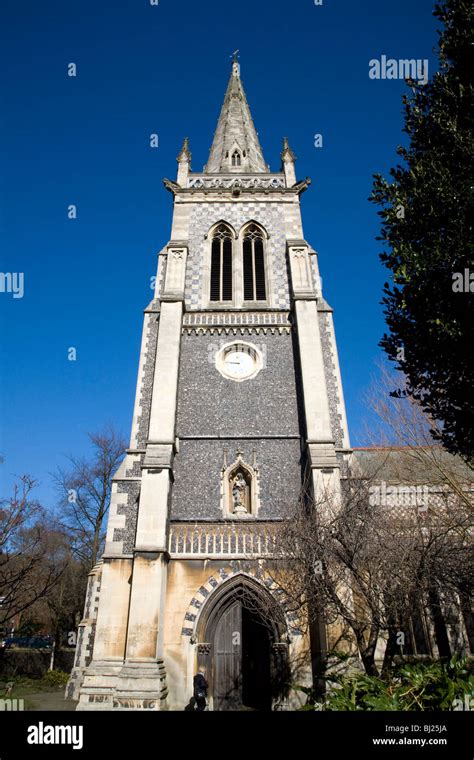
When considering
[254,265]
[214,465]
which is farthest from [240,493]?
[254,265]

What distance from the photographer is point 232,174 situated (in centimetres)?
2064

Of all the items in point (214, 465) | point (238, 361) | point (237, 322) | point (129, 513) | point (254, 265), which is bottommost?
point (129, 513)

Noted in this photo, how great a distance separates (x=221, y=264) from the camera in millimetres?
18078

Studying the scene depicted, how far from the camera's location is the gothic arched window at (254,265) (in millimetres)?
17469

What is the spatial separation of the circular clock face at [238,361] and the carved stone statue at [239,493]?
10.8 ft

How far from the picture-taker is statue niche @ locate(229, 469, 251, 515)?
12.7 m

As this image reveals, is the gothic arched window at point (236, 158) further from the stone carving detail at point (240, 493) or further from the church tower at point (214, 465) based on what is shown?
the stone carving detail at point (240, 493)

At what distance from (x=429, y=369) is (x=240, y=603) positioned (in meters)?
8.53

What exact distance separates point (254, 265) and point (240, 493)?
9.11m

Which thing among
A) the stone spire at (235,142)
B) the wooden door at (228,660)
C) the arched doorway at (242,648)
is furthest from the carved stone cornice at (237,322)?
the stone spire at (235,142)

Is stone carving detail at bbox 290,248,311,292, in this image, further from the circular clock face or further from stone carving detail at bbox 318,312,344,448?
the circular clock face

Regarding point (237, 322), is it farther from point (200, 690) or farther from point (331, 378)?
point (200, 690)

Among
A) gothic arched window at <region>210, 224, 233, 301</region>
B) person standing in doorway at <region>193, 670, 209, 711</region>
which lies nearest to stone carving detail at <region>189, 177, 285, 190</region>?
gothic arched window at <region>210, 224, 233, 301</region>
